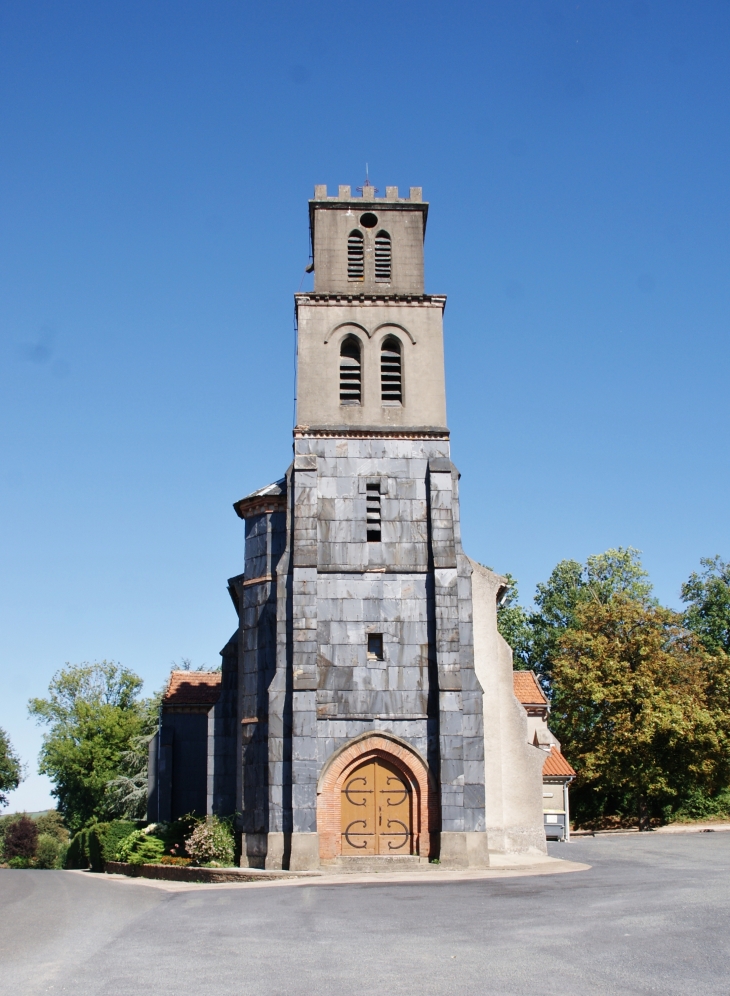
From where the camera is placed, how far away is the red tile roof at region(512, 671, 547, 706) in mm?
39562

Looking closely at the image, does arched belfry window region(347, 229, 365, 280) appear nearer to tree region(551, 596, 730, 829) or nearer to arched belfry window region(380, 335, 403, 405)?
arched belfry window region(380, 335, 403, 405)

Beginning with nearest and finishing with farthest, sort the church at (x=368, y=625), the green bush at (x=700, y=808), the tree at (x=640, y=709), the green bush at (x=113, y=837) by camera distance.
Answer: the church at (x=368, y=625)
the green bush at (x=113, y=837)
the tree at (x=640, y=709)
the green bush at (x=700, y=808)

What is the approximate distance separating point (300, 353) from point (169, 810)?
51.5 feet

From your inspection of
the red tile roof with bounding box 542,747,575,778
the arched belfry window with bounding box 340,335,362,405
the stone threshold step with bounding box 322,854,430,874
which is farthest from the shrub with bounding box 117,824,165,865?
the red tile roof with bounding box 542,747,575,778

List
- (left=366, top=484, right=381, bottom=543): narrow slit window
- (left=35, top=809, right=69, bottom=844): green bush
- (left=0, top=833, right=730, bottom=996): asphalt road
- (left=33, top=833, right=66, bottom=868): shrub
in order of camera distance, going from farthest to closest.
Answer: (left=35, top=809, right=69, bottom=844): green bush → (left=33, top=833, right=66, bottom=868): shrub → (left=366, top=484, right=381, bottom=543): narrow slit window → (left=0, top=833, right=730, bottom=996): asphalt road

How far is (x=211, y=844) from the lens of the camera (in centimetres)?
2500

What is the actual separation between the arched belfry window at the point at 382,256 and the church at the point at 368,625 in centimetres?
4

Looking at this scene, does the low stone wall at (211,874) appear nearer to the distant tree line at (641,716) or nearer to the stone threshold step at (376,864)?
the stone threshold step at (376,864)

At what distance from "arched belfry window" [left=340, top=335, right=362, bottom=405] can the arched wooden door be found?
34.0ft

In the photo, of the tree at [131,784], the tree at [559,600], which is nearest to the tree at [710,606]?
the tree at [559,600]

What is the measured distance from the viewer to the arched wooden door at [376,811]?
2475cm

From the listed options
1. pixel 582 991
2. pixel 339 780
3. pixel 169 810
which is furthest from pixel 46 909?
pixel 169 810

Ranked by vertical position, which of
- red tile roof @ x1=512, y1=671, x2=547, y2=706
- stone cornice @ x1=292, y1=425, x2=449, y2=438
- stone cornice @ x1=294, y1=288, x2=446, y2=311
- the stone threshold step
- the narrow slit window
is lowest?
the stone threshold step

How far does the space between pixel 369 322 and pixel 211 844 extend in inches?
600
